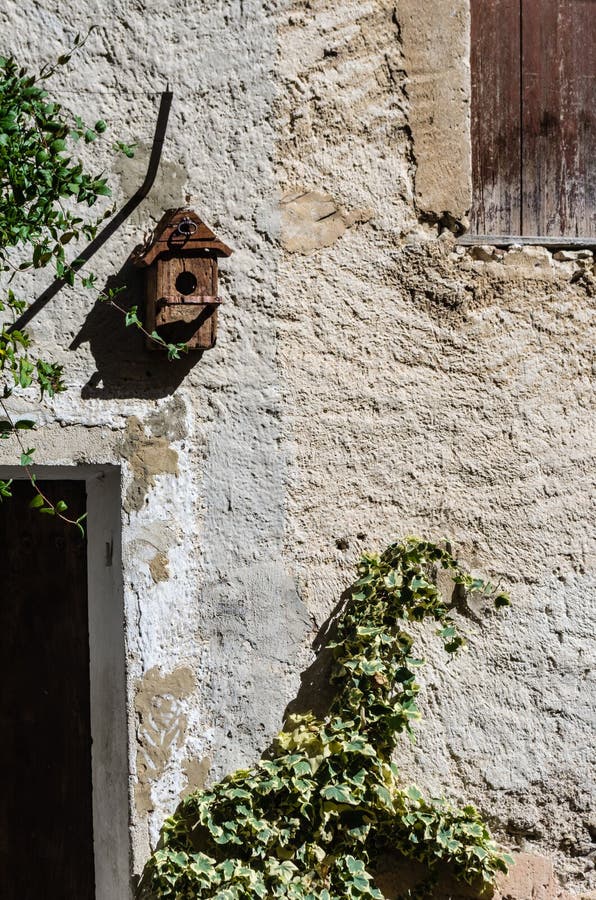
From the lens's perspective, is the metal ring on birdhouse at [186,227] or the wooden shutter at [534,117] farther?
the wooden shutter at [534,117]

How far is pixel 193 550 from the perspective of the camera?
2625 millimetres

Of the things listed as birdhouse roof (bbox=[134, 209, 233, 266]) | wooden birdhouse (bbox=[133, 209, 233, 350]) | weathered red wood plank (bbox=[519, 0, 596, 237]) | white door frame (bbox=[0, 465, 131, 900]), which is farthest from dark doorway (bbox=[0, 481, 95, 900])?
weathered red wood plank (bbox=[519, 0, 596, 237])

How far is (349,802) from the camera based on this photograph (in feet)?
8.14

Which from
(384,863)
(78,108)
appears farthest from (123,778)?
(78,108)

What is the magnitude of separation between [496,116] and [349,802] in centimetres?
211

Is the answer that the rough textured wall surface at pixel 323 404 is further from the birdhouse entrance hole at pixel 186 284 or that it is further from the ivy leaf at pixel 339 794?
the ivy leaf at pixel 339 794

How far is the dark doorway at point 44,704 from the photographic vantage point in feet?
9.46

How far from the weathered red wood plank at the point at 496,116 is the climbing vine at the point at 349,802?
1099 mm

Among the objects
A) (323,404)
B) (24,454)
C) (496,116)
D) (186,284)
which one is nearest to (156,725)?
(24,454)

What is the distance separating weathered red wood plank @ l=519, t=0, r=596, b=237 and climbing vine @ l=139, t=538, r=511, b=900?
46.4 inches

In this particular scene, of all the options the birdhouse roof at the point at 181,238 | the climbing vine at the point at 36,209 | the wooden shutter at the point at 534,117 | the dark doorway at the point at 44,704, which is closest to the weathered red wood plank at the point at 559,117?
the wooden shutter at the point at 534,117

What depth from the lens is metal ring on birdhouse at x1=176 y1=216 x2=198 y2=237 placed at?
2.50 metres

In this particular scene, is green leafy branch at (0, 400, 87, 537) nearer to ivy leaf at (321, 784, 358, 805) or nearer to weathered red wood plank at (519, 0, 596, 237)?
ivy leaf at (321, 784, 358, 805)

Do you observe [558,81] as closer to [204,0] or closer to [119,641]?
[204,0]
